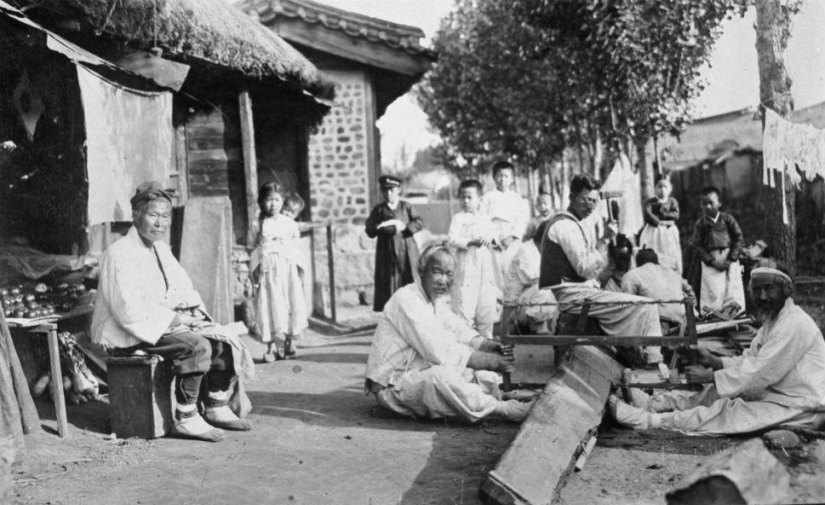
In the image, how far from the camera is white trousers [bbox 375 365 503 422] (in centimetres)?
581

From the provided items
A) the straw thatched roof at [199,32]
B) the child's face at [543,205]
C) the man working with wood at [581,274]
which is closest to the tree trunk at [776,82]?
the man working with wood at [581,274]

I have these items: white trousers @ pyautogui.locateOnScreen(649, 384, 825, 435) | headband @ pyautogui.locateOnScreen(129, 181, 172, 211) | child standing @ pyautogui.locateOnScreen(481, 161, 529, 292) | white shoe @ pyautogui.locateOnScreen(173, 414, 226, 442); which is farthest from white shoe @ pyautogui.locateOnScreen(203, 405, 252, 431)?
child standing @ pyautogui.locateOnScreen(481, 161, 529, 292)

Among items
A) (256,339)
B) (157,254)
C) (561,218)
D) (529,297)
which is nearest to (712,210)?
(529,297)

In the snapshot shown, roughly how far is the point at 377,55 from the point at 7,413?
971 centimetres

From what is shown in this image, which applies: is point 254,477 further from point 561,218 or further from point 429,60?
point 429,60

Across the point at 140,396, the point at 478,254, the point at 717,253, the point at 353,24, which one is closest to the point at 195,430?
the point at 140,396

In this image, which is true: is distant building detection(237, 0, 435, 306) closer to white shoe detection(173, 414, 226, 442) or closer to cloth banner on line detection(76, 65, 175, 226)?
cloth banner on line detection(76, 65, 175, 226)

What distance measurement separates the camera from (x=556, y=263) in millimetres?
6898

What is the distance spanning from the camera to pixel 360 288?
13883 mm

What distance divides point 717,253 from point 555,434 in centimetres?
551

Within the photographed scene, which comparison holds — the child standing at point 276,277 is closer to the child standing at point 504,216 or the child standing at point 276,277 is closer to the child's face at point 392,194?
the child's face at point 392,194

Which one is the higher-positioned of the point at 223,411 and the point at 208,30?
the point at 208,30

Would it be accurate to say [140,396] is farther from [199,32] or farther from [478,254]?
[478,254]

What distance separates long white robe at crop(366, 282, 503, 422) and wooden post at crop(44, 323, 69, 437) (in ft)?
6.60
